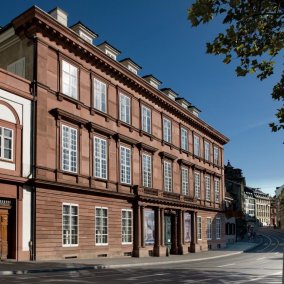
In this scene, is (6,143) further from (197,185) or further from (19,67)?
(197,185)

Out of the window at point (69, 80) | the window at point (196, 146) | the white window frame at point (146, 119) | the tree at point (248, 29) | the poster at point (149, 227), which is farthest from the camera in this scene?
the window at point (196, 146)

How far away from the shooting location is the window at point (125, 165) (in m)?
36.7

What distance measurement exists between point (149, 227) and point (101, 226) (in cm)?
688

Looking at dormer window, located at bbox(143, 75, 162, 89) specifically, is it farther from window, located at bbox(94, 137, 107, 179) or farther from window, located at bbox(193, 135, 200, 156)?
window, located at bbox(94, 137, 107, 179)

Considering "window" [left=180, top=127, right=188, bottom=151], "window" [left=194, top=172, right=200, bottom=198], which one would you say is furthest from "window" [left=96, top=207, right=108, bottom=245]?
"window" [left=194, top=172, right=200, bottom=198]

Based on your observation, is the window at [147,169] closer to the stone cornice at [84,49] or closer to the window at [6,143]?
the stone cornice at [84,49]

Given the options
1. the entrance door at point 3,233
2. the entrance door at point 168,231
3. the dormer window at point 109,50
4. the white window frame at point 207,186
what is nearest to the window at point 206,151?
the white window frame at point 207,186

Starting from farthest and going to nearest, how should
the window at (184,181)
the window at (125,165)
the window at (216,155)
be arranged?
the window at (216,155)
the window at (184,181)
the window at (125,165)

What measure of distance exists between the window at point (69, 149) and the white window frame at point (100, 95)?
3794mm

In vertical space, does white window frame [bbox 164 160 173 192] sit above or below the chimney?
below

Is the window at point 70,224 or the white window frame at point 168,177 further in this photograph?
the white window frame at point 168,177

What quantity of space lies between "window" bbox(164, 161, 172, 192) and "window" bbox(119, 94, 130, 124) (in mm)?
7901

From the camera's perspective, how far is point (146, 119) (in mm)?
41656

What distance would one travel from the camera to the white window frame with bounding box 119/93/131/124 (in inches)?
1475
